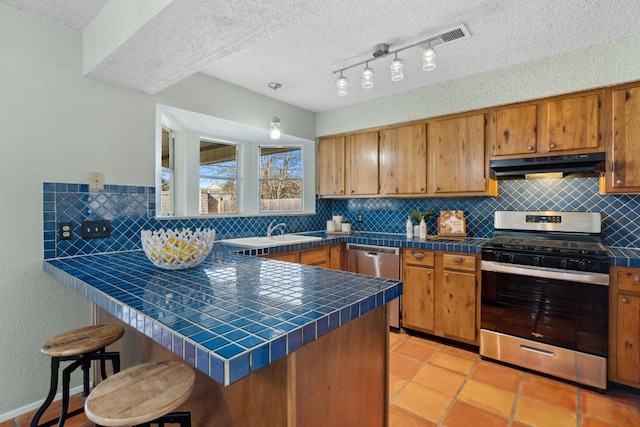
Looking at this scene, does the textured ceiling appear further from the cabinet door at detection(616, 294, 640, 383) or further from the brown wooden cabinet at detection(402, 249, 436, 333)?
the cabinet door at detection(616, 294, 640, 383)

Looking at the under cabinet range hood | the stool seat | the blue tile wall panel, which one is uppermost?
the under cabinet range hood

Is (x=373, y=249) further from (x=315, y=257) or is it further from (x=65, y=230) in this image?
(x=65, y=230)

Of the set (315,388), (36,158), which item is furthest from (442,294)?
(36,158)

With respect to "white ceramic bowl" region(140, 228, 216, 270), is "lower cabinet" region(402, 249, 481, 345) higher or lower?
lower

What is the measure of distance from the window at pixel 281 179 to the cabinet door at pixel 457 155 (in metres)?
1.69

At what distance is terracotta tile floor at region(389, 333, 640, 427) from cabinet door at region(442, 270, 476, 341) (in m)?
0.25

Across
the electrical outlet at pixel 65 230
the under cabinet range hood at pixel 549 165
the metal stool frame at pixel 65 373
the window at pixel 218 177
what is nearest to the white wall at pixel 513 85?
the under cabinet range hood at pixel 549 165

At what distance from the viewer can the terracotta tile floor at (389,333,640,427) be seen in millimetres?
1873

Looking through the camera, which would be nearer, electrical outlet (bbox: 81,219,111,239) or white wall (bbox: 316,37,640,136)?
electrical outlet (bbox: 81,219,111,239)

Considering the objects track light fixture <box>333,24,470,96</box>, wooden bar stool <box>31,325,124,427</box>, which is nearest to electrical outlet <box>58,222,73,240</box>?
wooden bar stool <box>31,325,124,427</box>

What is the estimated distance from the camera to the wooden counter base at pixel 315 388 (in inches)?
38.7

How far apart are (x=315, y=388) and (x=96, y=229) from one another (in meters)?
2.00

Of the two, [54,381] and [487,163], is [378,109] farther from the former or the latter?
[54,381]

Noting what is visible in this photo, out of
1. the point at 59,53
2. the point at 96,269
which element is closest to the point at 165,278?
the point at 96,269
